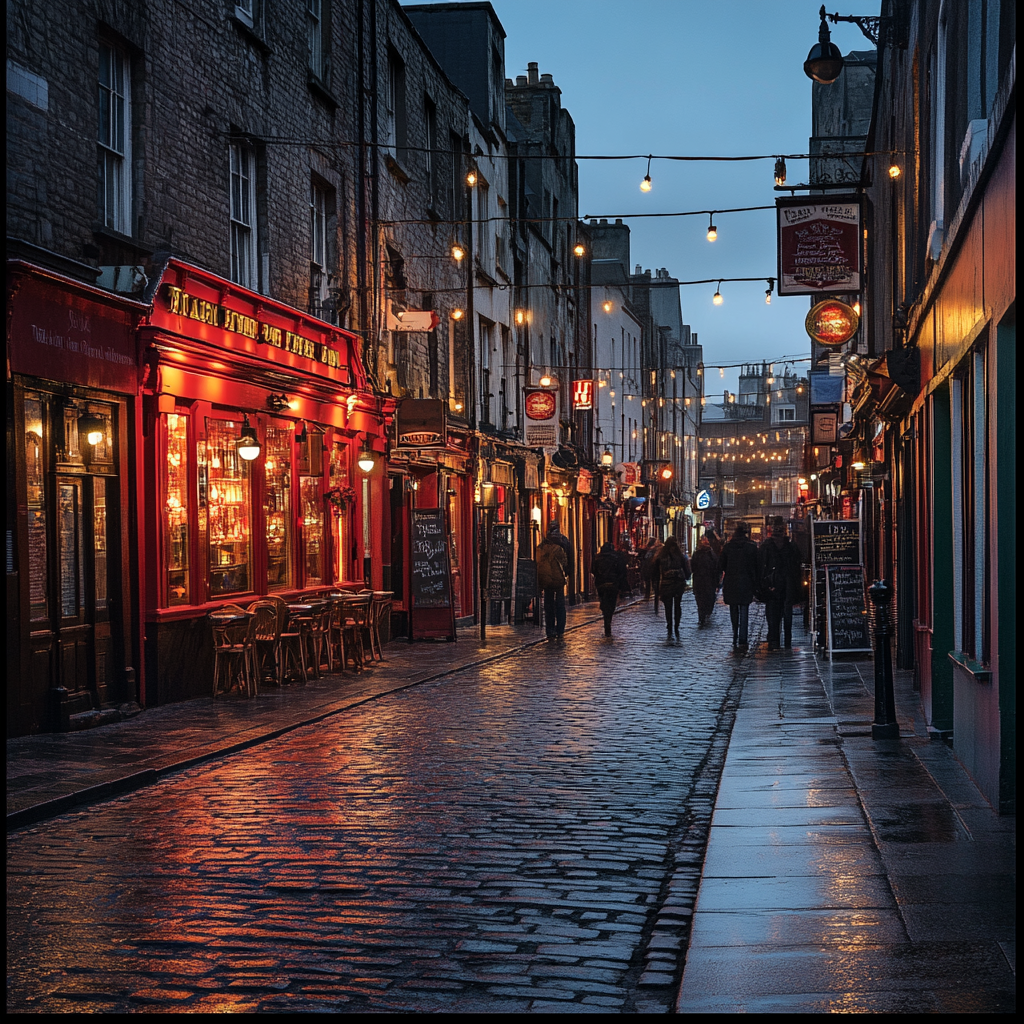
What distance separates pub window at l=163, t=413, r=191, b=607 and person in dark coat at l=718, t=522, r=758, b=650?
366 inches

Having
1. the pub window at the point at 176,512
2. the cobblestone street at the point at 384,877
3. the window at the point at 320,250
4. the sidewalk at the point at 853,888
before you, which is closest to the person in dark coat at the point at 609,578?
the window at the point at 320,250

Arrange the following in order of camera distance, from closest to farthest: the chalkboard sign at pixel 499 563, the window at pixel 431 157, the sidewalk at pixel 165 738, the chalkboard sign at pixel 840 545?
the sidewalk at pixel 165 738 < the chalkboard sign at pixel 840 545 < the chalkboard sign at pixel 499 563 < the window at pixel 431 157

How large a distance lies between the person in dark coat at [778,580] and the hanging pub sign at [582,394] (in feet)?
61.9

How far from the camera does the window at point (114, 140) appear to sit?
13625 millimetres

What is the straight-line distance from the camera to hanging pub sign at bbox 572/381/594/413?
40156mm

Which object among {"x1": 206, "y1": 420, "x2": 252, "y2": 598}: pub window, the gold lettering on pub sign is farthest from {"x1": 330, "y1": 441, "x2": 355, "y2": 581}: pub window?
{"x1": 206, "y1": 420, "x2": 252, "y2": 598}: pub window

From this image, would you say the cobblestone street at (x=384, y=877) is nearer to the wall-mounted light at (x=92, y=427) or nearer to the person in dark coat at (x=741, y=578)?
the wall-mounted light at (x=92, y=427)

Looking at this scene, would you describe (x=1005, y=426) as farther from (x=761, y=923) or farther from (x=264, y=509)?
(x=264, y=509)

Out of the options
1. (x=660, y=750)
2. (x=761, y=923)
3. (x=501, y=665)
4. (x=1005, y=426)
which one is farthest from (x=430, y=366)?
(x=761, y=923)

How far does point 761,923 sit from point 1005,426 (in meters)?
3.26

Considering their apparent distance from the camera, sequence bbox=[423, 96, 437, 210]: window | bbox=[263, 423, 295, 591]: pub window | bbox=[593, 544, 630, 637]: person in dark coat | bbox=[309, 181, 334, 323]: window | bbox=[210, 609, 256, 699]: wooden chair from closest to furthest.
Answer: bbox=[210, 609, 256, 699]: wooden chair
bbox=[263, 423, 295, 591]: pub window
bbox=[309, 181, 334, 323]: window
bbox=[593, 544, 630, 637]: person in dark coat
bbox=[423, 96, 437, 210]: window

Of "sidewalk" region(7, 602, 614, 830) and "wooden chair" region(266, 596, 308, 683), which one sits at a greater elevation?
"wooden chair" region(266, 596, 308, 683)

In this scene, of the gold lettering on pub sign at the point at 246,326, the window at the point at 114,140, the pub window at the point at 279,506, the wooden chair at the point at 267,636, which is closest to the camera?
the window at the point at 114,140

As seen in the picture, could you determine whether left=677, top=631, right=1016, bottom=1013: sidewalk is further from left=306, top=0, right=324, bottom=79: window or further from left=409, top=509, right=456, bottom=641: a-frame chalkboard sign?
left=306, top=0, right=324, bottom=79: window
